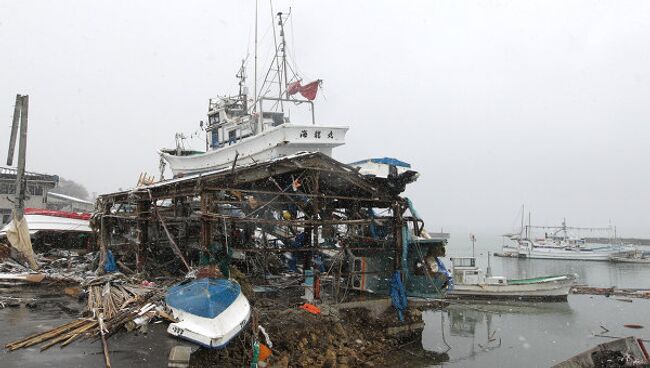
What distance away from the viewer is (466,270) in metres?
32.7

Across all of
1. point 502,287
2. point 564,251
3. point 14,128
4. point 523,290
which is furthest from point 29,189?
point 564,251

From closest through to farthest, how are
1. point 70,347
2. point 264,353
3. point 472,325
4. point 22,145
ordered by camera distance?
point 70,347
point 264,353
point 22,145
point 472,325

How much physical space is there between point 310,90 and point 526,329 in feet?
60.5

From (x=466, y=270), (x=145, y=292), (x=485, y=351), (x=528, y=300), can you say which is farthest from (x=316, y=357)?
(x=528, y=300)

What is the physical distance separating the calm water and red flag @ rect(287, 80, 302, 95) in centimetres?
1323

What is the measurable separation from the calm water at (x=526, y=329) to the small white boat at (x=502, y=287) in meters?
0.70

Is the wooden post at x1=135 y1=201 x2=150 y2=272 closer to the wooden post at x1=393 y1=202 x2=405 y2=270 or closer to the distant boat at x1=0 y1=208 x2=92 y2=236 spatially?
the wooden post at x1=393 y1=202 x2=405 y2=270

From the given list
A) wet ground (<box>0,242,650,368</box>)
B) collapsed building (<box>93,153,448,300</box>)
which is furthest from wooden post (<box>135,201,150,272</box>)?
wet ground (<box>0,242,650,368</box>)

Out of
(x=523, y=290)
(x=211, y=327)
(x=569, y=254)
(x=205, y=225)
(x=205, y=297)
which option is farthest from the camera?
(x=569, y=254)

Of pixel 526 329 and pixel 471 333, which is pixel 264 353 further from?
pixel 526 329

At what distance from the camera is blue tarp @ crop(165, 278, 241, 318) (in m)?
9.16

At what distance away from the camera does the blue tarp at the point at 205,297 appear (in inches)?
361

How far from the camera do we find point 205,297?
9.37m

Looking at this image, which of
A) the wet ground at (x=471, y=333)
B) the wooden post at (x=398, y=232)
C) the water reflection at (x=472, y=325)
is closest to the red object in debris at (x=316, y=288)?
the wooden post at (x=398, y=232)
